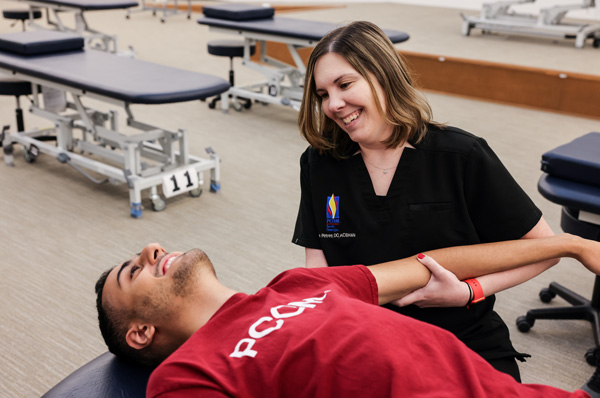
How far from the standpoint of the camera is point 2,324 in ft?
7.17

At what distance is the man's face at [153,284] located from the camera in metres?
1.21

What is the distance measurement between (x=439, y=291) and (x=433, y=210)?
0.54 feet

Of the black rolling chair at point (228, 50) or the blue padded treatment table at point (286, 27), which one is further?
the black rolling chair at point (228, 50)

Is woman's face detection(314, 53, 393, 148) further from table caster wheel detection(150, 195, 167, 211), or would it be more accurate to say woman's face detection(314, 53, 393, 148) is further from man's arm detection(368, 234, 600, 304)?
table caster wheel detection(150, 195, 167, 211)

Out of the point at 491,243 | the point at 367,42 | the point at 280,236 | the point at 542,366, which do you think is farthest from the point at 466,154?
the point at 280,236

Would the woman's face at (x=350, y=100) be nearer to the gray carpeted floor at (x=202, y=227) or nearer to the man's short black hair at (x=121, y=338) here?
the man's short black hair at (x=121, y=338)

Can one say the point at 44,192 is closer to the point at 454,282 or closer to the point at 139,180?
the point at 139,180

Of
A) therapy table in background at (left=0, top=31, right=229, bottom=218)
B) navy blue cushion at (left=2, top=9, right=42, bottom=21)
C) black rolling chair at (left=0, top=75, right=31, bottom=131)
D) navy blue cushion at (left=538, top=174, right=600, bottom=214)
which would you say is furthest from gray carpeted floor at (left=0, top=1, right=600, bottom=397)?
navy blue cushion at (left=2, top=9, right=42, bottom=21)

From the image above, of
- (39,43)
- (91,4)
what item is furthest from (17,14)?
(39,43)

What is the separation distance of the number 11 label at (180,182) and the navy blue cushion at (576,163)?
1.71m

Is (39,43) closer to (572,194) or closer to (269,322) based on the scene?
(572,194)

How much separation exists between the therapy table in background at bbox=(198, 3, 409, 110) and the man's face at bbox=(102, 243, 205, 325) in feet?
10.3

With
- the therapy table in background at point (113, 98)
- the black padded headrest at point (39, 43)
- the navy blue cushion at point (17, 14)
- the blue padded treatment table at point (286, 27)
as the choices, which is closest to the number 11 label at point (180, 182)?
the therapy table in background at point (113, 98)

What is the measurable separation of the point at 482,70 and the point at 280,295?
450cm
